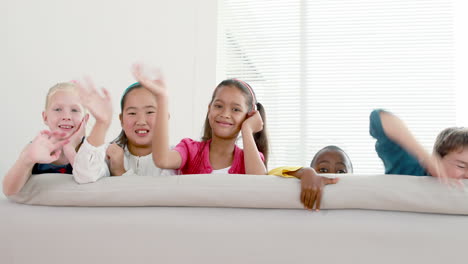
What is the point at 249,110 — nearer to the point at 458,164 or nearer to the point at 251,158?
the point at 251,158

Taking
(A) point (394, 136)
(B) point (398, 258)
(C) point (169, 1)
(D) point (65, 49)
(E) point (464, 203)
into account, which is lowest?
(B) point (398, 258)

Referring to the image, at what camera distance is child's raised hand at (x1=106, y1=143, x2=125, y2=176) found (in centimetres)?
153

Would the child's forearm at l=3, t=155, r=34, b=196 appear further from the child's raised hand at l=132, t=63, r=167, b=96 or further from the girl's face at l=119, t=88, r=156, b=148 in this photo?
the girl's face at l=119, t=88, r=156, b=148

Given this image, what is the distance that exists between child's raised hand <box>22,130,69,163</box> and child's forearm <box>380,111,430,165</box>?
860 millimetres

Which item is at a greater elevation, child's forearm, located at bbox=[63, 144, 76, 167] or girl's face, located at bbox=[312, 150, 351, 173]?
child's forearm, located at bbox=[63, 144, 76, 167]

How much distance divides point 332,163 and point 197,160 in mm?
630

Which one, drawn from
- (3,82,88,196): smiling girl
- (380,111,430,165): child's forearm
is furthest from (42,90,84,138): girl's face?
(380,111,430,165): child's forearm

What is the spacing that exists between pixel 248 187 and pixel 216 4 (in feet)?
11.1

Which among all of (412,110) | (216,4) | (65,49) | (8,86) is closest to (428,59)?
(412,110)

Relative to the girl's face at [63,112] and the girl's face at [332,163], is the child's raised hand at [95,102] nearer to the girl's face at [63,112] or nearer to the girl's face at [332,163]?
the girl's face at [63,112]

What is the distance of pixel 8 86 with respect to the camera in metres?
2.20

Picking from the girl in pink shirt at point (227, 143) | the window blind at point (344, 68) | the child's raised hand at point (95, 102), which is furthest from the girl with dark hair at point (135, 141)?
the window blind at point (344, 68)

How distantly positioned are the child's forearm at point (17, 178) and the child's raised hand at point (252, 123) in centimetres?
73

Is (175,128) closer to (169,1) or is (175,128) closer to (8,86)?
(169,1)
